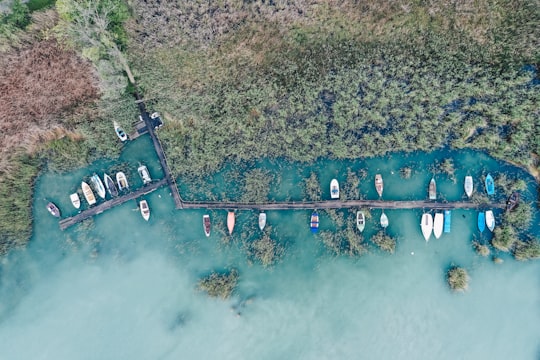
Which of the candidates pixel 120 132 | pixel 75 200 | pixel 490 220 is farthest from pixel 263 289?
pixel 490 220

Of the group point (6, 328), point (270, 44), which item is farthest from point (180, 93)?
point (6, 328)

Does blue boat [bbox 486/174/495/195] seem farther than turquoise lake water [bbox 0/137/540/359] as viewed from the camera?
No

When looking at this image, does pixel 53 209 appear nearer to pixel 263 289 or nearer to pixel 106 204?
pixel 106 204

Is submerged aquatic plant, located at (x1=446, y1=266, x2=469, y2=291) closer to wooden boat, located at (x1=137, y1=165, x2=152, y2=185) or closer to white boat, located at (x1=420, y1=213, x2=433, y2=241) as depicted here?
white boat, located at (x1=420, y1=213, x2=433, y2=241)

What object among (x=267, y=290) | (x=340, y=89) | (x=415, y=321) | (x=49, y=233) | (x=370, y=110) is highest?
(x=340, y=89)

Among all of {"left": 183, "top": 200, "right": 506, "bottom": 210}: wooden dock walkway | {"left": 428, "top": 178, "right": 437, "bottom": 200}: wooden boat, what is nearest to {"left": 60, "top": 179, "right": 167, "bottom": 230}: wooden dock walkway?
{"left": 183, "top": 200, "right": 506, "bottom": 210}: wooden dock walkway

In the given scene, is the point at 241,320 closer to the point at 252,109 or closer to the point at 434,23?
the point at 252,109
